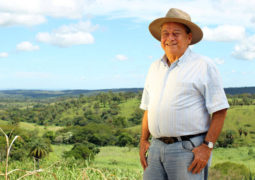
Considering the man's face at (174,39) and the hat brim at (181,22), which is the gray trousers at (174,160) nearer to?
the man's face at (174,39)

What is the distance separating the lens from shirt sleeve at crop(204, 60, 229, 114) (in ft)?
9.37

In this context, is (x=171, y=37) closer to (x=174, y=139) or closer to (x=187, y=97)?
(x=187, y=97)

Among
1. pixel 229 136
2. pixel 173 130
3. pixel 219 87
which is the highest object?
pixel 219 87

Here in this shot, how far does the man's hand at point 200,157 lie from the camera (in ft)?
9.52

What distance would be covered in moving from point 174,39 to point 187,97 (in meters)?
0.56

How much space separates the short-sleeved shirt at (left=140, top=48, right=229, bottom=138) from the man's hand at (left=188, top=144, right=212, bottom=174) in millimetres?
150

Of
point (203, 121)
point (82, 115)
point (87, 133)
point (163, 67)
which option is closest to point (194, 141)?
point (203, 121)

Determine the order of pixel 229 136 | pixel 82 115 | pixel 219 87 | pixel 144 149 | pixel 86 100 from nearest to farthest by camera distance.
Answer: pixel 219 87 → pixel 144 149 → pixel 229 136 → pixel 82 115 → pixel 86 100

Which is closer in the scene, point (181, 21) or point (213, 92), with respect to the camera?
point (213, 92)

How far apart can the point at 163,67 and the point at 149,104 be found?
0.39m

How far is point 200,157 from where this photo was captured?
2.90m

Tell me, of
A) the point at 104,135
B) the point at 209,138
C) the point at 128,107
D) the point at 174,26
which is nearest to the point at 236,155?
the point at 104,135

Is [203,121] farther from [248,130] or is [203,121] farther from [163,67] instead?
[248,130]

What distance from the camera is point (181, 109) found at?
294cm
